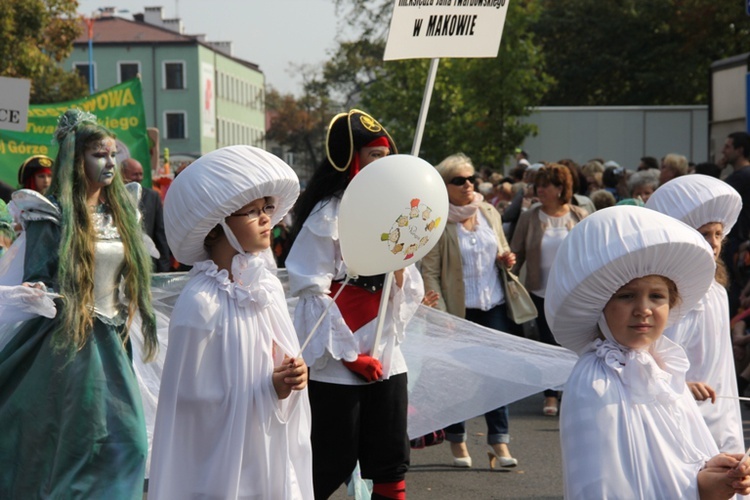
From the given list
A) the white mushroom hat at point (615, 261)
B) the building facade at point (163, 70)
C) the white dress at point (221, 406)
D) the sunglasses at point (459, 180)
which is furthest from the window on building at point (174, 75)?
the white mushroom hat at point (615, 261)

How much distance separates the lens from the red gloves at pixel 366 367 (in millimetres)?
5445

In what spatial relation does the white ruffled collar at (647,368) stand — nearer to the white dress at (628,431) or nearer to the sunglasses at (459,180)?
the white dress at (628,431)

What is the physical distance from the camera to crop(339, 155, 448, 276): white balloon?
4953mm

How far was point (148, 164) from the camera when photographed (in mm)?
13703

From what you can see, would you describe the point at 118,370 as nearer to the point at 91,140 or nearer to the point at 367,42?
the point at 91,140

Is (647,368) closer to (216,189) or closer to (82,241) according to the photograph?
(216,189)

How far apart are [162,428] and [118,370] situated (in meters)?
1.44

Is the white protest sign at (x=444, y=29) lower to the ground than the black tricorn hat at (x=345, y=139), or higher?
higher

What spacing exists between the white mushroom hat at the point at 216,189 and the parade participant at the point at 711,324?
161 cm

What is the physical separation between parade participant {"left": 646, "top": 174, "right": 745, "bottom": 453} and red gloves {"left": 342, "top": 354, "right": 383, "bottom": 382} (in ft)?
4.05

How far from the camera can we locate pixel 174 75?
319ft

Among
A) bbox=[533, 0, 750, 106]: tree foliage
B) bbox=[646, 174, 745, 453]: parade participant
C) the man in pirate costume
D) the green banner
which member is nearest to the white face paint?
the man in pirate costume

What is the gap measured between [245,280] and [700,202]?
6.23ft

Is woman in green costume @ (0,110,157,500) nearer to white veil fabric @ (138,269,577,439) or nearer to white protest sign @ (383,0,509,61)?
white veil fabric @ (138,269,577,439)
